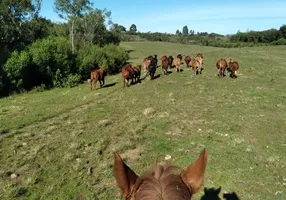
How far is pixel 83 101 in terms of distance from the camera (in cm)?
1658

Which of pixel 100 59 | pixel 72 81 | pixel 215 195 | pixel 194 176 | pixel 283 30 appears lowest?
pixel 72 81

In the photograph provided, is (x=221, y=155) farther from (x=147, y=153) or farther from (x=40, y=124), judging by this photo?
(x=40, y=124)

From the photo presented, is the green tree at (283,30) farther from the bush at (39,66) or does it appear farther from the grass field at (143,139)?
the grass field at (143,139)

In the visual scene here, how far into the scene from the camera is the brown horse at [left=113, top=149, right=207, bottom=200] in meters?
1.87

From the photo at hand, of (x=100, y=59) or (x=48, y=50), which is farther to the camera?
(x=100, y=59)

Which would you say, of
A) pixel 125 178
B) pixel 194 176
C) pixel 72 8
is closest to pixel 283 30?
pixel 72 8

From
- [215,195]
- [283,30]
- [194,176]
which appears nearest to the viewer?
[194,176]

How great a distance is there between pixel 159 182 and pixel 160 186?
0.16 ft

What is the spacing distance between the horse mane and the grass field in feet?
15.9

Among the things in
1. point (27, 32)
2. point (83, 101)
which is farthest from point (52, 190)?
point (27, 32)

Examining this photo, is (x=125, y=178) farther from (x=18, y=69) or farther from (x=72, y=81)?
(x=72, y=81)

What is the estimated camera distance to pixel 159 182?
1956mm

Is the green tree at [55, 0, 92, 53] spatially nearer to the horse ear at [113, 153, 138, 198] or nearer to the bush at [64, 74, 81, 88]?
the bush at [64, 74, 81, 88]

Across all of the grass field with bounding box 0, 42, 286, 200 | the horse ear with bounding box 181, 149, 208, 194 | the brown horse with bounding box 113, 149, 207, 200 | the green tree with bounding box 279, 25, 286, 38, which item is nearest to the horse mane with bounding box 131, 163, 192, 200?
the brown horse with bounding box 113, 149, 207, 200
